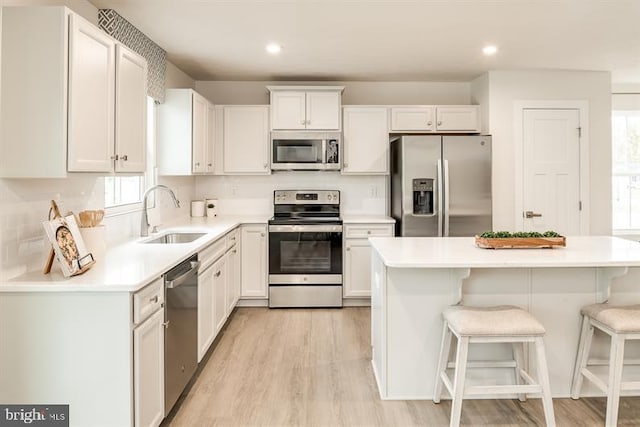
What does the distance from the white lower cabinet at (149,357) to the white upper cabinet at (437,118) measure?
337 centimetres

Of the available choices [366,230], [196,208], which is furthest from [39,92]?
[366,230]

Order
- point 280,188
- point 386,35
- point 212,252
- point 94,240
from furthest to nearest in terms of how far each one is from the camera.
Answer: point 280,188
point 386,35
point 212,252
point 94,240

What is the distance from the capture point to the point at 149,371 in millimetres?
2031

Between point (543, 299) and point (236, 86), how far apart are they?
154 inches

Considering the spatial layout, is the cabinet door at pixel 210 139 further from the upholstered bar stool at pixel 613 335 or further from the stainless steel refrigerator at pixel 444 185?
the upholstered bar stool at pixel 613 335

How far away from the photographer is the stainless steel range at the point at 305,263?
441 centimetres

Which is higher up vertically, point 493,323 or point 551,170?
point 551,170

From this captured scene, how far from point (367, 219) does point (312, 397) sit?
2374mm

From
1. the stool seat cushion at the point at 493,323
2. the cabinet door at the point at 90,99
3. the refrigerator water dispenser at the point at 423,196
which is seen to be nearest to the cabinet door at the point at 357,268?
the refrigerator water dispenser at the point at 423,196

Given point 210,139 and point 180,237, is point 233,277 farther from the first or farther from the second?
point 210,139

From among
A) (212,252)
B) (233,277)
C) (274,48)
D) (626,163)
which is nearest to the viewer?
(212,252)

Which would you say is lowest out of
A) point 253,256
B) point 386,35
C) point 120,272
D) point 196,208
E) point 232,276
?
point 232,276

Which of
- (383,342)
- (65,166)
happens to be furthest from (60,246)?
(383,342)

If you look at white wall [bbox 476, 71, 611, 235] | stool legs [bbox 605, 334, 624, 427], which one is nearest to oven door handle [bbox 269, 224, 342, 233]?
white wall [bbox 476, 71, 611, 235]
